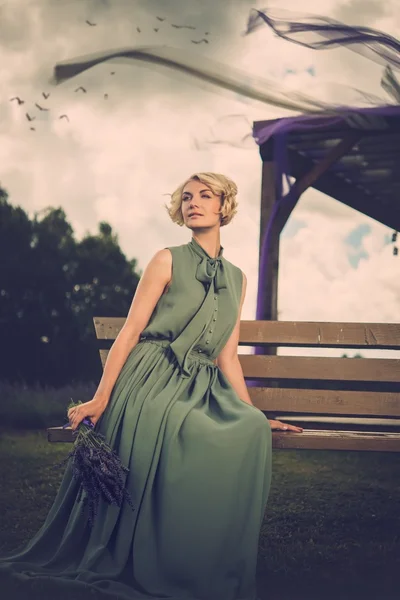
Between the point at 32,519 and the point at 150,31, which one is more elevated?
the point at 150,31

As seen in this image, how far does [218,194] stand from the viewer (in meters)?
3.35

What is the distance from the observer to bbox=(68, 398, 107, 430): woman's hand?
289cm

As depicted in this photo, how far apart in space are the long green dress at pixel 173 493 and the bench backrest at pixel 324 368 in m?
0.83

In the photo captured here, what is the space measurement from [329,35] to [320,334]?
1908 millimetres

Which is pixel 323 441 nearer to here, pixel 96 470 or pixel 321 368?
pixel 321 368

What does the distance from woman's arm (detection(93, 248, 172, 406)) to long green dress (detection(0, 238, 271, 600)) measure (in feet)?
0.21

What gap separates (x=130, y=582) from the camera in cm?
283

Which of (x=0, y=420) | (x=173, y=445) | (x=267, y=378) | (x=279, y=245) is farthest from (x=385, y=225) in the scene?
(x=173, y=445)

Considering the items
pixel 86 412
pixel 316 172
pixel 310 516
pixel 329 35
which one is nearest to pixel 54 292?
pixel 316 172

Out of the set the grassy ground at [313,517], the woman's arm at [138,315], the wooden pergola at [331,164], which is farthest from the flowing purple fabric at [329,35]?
the grassy ground at [313,517]

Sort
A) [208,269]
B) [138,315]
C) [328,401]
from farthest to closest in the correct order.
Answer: [328,401] < [208,269] < [138,315]

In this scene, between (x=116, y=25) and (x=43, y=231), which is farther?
(x=43, y=231)

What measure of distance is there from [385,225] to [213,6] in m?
3.95

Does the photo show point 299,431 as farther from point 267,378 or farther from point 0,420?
point 0,420
